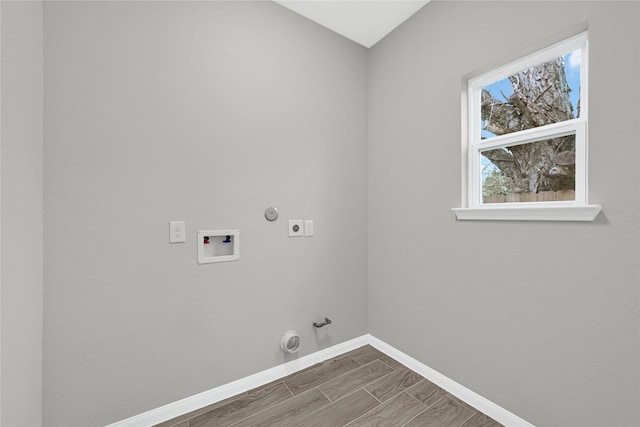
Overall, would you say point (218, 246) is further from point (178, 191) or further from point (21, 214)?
point (21, 214)

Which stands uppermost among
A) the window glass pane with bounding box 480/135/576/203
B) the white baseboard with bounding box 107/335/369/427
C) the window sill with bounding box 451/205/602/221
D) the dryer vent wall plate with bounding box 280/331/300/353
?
the window glass pane with bounding box 480/135/576/203

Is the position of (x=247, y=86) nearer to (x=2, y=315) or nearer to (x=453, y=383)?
(x=2, y=315)

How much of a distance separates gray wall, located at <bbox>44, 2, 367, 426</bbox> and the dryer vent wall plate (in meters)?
0.06

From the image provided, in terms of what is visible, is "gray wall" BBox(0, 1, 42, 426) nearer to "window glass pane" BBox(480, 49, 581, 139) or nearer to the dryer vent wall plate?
the dryer vent wall plate

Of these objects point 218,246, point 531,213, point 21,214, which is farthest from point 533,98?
point 21,214

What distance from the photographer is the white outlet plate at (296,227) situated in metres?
1.85

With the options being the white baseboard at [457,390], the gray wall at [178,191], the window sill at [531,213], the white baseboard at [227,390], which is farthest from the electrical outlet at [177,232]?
the white baseboard at [457,390]

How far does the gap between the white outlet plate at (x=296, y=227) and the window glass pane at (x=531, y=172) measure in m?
1.21

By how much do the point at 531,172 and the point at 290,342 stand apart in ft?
5.93

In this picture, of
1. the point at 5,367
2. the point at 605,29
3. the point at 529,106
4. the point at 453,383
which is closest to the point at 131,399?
the point at 5,367

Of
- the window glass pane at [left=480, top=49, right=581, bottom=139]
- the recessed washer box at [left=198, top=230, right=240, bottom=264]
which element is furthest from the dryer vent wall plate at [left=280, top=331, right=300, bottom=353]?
the window glass pane at [left=480, top=49, right=581, bottom=139]

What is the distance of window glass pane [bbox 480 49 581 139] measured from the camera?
4.12 feet

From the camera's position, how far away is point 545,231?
1237mm

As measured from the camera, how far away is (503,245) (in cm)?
140
